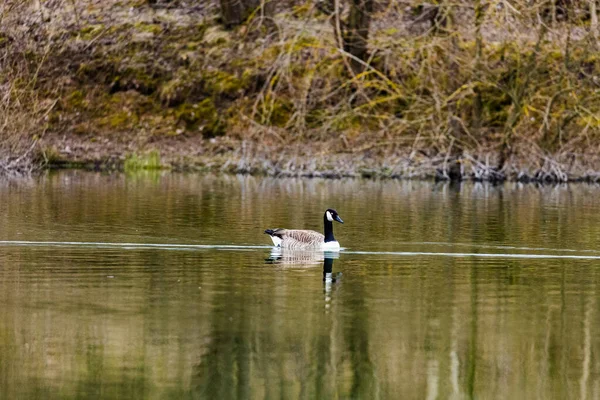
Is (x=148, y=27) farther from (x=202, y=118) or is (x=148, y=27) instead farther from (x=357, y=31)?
(x=357, y=31)

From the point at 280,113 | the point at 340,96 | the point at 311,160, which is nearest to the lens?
the point at 311,160

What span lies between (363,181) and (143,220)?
1313cm

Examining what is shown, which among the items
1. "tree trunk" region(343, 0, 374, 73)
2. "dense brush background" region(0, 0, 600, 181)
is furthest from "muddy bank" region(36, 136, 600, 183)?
"tree trunk" region(343, 0, 374, 73)

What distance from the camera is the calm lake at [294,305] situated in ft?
34.7

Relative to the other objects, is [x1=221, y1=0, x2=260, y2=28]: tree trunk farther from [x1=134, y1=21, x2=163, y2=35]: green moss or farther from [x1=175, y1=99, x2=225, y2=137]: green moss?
[x1=175, y1=99, x2=225, y2=137]: green moss

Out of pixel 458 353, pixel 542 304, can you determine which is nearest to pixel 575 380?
pixel 458 353

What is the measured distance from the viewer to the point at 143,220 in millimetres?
23047

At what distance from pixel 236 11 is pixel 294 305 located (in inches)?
1273

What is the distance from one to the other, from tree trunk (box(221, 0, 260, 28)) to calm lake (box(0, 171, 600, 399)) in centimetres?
2025

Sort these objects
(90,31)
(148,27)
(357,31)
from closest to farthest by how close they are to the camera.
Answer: (357,31)
(90,31)
(148,27)

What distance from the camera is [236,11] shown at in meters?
45.2

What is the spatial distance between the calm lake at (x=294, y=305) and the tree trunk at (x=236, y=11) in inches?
797

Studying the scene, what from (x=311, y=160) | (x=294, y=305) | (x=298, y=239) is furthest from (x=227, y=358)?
(x=311, y=160)

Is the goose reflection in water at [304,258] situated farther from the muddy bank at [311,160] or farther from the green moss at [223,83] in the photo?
the green moss at [223,83]
